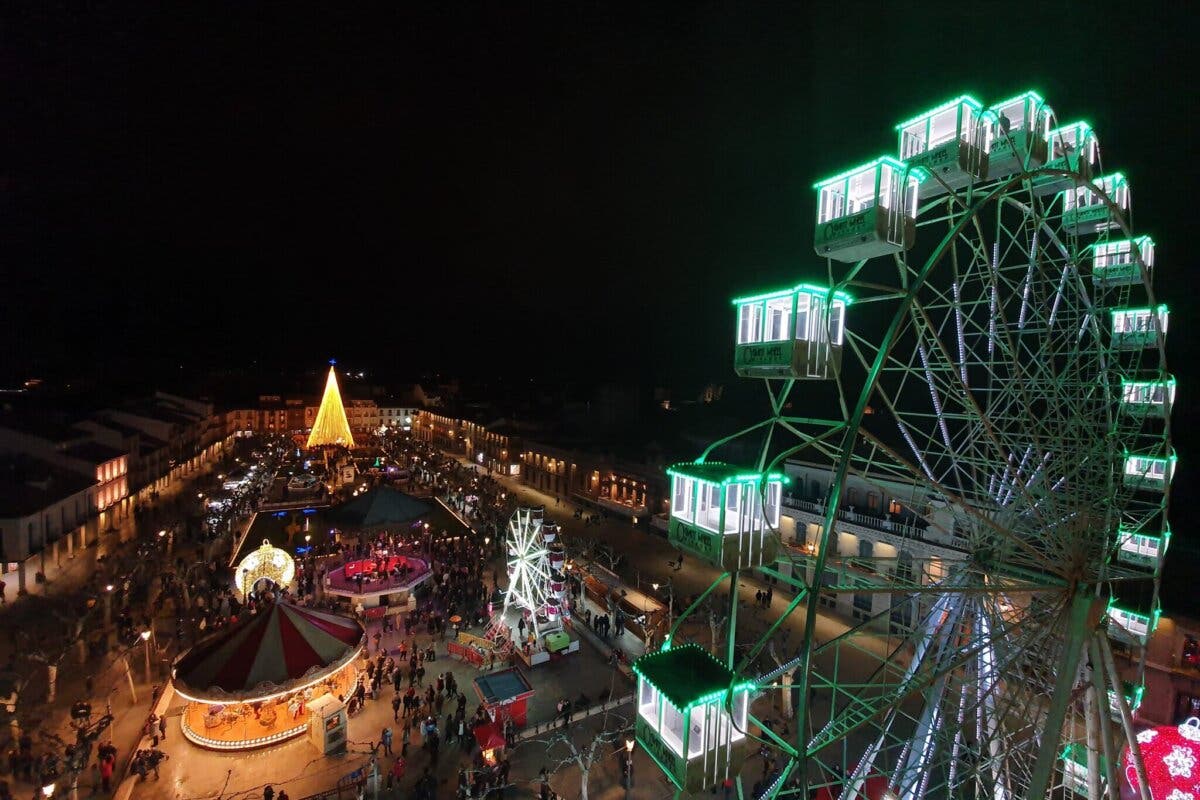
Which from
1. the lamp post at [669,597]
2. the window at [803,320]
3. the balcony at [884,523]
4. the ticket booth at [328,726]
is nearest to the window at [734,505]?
the window at [803,320]

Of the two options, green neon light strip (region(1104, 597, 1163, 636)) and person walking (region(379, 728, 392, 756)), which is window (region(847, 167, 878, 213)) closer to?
green neon light strip (region(1104, 597, 1163, 636))

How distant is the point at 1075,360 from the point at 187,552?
38220mm

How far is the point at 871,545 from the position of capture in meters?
25.4

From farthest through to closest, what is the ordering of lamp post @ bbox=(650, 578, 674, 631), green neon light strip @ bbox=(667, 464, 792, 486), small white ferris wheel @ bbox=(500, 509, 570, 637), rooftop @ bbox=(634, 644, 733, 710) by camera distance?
1. small white ferris wheel @ bbox=(500, 509, 570, 637)
2. lamp post @ bbox=(650, 578, 674, 631)
3. green neon light strip @ bbox=(667, 464, 792, 486)
4. rooftop @ bbox=(634, 644, 733, 710)

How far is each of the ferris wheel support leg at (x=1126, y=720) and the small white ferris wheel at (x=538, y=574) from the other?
16.1m

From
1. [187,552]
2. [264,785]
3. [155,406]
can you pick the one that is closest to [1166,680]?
[264,785]

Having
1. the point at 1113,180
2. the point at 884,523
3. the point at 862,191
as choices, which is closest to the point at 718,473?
the point at 862,191

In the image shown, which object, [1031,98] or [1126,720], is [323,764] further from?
[1031,98]

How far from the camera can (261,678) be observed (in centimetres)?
1553

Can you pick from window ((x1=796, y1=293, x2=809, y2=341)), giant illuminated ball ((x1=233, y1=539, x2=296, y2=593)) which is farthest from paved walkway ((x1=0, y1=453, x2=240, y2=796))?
window ((x1=796, y1=293, x2=809, y2=341))

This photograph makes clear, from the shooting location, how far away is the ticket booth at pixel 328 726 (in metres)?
15.1

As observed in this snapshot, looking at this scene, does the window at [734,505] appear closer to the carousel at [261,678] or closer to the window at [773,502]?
the window at [773,502]

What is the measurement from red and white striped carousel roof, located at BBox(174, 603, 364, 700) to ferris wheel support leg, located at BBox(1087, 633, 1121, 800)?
1741 cm

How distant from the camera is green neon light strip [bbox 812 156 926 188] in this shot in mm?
8531
